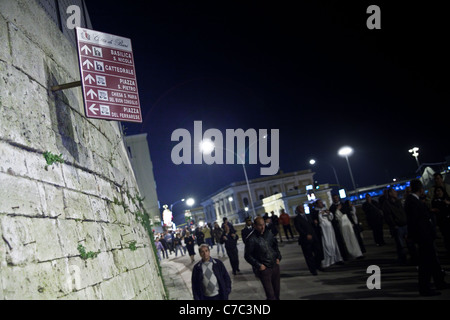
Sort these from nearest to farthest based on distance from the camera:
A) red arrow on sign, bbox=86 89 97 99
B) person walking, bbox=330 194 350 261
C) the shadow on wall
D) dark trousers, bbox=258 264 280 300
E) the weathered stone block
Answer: the weathered stone block
the shadow on wall
red arrow on sign, bbox=86 89 97 99
dark trousers, bbox=258 264 280 300
person walking, bbox=330 194 350 261

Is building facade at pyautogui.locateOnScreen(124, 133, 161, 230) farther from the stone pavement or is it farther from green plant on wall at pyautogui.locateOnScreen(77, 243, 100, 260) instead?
green plant on wall at pyautogui.locateOnScreen(77, 243, 100, 260)

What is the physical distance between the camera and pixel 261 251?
6.16m

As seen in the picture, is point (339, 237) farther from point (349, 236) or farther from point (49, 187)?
point (49, 187)

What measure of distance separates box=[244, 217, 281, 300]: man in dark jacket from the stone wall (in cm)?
205

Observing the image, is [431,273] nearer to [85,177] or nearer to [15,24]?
[85,177]

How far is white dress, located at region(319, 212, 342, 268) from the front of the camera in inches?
376

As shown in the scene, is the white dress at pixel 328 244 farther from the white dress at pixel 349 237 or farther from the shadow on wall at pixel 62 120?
the shadow on wall at pixel 62 120

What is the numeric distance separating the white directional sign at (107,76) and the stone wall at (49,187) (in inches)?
16.3

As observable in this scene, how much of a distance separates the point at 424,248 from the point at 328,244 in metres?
4.20

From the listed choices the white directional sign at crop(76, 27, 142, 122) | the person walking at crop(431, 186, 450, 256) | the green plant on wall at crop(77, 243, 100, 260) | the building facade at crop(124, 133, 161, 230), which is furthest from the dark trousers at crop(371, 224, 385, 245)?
the building facade at crop(124, 133, 161, 230)

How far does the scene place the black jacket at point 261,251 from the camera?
6.10 m

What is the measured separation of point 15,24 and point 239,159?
972 inches

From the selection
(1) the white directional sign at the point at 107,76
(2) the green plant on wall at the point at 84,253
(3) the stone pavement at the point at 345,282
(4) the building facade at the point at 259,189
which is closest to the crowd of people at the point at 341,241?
(3) the stone pavement at the point at 345,282

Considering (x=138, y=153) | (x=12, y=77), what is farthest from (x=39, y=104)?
(x=138, y=153)
